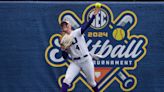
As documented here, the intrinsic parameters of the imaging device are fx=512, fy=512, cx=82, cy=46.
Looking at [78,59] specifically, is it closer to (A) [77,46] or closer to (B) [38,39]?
(A) [77,46]

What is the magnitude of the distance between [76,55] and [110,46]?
37.1 inches

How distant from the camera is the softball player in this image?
330 inches

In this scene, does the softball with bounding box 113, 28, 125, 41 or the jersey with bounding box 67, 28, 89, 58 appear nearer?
the jersey with bounding box 67, 28, 89, 58

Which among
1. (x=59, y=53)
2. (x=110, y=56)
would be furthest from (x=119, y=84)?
(x=59, y=53)

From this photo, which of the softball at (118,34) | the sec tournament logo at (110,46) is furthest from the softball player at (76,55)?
the softball at (118,34)

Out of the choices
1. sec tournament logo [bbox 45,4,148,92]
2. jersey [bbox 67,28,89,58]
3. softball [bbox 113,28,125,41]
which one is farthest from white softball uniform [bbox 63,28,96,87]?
softball [bbox 113,28,125,41]

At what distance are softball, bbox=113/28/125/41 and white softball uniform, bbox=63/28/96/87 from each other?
0.84 metres

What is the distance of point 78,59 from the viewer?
27.8 ft

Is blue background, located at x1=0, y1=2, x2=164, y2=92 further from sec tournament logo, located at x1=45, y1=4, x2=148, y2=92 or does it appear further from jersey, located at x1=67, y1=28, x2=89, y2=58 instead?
jersey, located at x1=67, y1=28, x2=89, y2=58

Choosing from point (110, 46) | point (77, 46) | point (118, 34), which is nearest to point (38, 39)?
point (77, 46)

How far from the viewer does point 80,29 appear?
834cm

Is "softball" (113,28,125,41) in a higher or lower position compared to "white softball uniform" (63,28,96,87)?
higher

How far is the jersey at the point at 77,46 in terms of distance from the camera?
8384 mm

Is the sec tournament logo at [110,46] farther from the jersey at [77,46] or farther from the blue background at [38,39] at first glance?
the jersey at [77,46]
